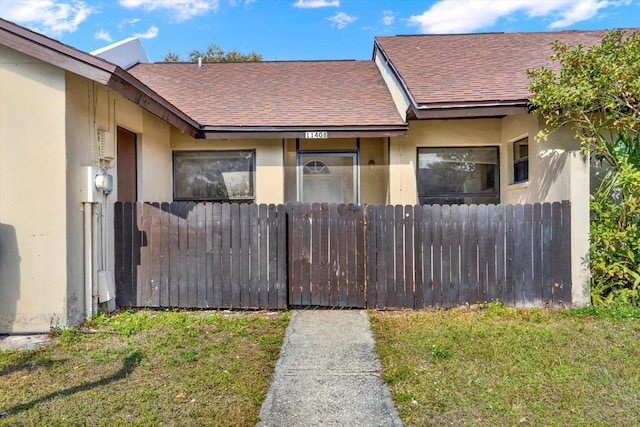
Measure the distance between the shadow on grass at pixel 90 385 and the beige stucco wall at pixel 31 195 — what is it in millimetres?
1485

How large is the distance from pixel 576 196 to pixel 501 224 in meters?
1.08

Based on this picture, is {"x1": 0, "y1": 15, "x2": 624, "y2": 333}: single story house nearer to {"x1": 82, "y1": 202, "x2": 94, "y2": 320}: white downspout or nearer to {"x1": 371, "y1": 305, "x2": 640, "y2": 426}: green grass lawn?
{"x1": 82, "y1": 202, "x2": 94, "y2": 320}: white downspout

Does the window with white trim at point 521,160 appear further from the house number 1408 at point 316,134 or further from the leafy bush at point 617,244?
the house number 1408 at point 316,134

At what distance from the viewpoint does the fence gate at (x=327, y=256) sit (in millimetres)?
6125

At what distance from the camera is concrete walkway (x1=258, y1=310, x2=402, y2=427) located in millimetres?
3232

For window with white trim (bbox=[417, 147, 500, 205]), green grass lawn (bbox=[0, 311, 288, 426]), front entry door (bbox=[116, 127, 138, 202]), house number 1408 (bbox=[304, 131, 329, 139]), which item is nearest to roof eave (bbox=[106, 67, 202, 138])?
front entry door (bbox=[116, 127, 138, 202])

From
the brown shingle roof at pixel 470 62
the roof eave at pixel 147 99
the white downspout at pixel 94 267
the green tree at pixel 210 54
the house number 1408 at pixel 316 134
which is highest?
the green tree at pixel 210 54

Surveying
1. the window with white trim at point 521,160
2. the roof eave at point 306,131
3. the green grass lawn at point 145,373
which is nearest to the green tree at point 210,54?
the roof eave at point 306,131

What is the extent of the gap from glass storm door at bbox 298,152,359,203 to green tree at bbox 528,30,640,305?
3.70 m

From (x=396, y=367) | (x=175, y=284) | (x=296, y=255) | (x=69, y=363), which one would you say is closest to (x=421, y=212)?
(x=296, y=255)

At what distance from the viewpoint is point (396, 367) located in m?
4.07

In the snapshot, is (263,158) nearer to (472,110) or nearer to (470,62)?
(472,110)

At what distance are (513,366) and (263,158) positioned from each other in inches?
233

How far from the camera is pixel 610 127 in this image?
6227 mm
